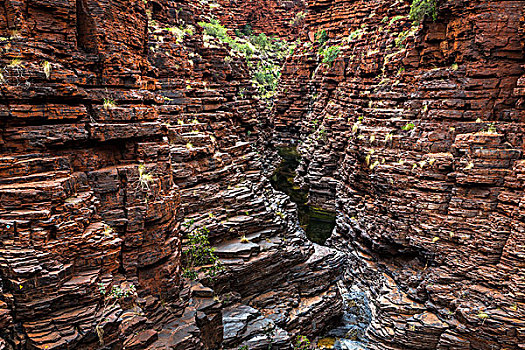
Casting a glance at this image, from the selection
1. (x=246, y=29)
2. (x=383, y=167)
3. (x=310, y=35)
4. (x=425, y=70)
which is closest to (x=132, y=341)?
(x=383, y=167)

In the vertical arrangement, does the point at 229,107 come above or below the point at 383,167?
above

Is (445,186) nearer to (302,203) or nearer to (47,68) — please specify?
(302,203)

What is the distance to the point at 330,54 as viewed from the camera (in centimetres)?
3253

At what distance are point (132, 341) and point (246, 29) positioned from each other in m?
52.7

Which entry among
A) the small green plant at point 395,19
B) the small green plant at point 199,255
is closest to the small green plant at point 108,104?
the small green plant at point 199,255

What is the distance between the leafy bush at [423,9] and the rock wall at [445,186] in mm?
467

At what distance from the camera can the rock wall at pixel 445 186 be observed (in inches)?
530

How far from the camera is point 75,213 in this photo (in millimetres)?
7402

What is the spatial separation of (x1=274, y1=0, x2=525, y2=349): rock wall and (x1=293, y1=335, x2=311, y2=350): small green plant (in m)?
3.09

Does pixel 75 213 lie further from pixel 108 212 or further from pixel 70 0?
pixel 70 0

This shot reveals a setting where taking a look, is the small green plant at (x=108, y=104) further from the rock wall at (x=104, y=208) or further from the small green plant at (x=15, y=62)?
the small green plant at (x=15, y=62)

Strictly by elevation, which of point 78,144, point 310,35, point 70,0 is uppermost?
point 310,35

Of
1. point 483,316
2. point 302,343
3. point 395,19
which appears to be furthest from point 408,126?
point 302,343

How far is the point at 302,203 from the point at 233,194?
606 inches
